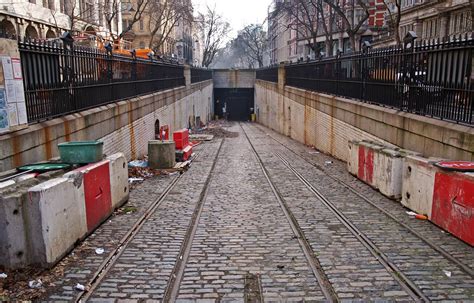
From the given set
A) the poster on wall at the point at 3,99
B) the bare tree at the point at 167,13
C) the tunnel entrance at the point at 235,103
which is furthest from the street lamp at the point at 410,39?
the tunnel entrance at the point at 235,103

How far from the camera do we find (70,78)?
10219 millimetres


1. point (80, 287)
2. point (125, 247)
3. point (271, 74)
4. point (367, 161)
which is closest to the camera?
point (80, 287)

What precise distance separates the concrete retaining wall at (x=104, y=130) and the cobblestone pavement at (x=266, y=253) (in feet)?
6.02

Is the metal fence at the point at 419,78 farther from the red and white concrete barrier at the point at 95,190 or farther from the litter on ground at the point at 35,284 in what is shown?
the litter on ground at the point at 35,284

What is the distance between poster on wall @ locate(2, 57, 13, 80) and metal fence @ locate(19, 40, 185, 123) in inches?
35.9

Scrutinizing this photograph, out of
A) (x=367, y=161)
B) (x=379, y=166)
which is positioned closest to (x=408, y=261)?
(x=379, y=166)

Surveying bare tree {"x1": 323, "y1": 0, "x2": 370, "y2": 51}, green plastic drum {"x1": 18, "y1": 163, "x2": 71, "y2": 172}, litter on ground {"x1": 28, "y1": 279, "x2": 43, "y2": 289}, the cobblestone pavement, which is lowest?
the cobblestone pavement

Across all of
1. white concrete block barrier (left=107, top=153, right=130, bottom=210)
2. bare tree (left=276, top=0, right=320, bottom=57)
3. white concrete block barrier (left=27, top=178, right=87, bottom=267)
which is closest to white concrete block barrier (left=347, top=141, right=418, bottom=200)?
white concrete block barrier (left=107, top=153, right=130, bottom=210)

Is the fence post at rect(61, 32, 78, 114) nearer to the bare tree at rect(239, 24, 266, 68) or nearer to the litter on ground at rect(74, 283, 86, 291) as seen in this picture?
the litter on ground at rect(74, 283, 86, 291)

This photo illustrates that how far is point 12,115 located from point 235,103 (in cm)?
5426

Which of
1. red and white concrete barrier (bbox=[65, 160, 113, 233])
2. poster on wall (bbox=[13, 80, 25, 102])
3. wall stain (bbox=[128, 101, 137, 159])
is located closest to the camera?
red and white concrete barrier (bbox=[65, 160, 113, 233])

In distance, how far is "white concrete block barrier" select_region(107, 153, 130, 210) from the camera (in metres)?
8.06

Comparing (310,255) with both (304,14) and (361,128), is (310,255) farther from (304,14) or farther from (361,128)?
(304,14)

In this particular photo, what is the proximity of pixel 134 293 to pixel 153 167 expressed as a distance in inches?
338
